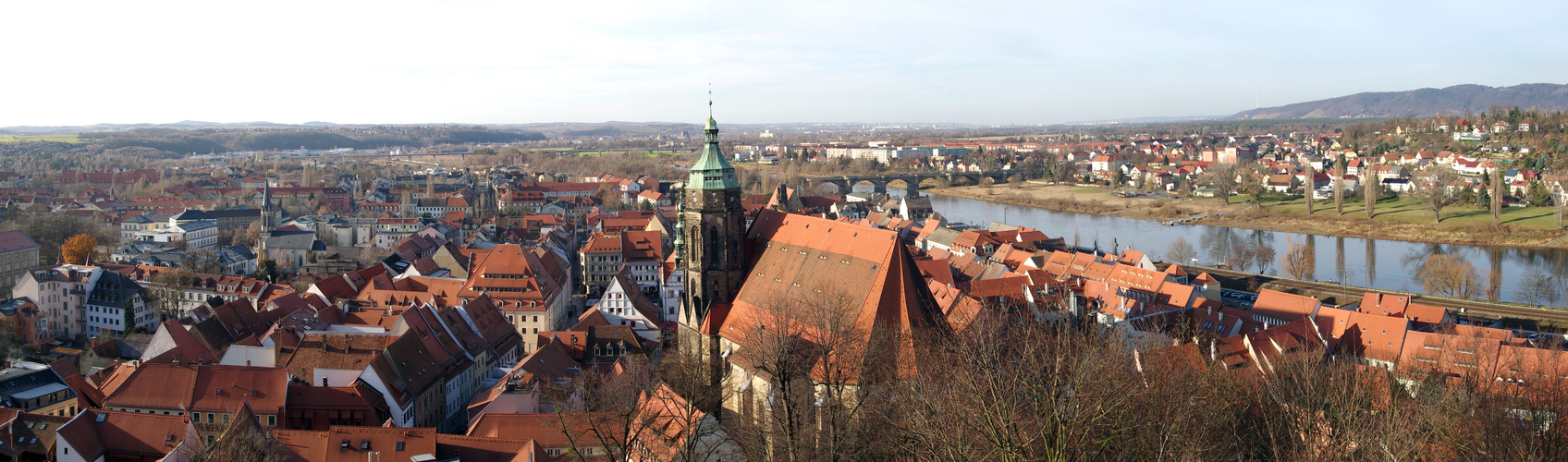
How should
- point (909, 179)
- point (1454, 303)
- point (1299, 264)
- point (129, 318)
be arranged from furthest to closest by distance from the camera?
point (909, 179) < point (1299, 264) < point (1454, 303) < point (129, 318)

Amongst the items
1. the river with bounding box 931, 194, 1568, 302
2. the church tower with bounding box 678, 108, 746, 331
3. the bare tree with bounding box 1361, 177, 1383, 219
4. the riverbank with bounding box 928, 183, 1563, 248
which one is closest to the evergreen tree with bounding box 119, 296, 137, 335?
the church tower with bounding box 678, 108, 746, 331

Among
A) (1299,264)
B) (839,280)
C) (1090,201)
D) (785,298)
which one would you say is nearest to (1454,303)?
(1299,264)

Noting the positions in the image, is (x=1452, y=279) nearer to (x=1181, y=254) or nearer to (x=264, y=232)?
(x=1181, y=254)

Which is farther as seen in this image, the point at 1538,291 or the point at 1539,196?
the point at 1539,196

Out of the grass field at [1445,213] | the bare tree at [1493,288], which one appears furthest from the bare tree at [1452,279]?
the grass field at [1445,213]

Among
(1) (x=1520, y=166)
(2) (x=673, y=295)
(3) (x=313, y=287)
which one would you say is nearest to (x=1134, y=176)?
(1) (x=1520, y=166)

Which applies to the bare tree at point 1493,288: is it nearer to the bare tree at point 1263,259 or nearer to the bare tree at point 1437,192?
the bare tree at point 1263,259

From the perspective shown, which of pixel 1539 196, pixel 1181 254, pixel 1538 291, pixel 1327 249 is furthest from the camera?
pixel 1539 196

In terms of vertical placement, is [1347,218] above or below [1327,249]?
above
